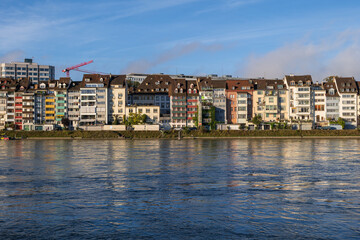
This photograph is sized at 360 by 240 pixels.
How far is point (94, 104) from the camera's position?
156 m

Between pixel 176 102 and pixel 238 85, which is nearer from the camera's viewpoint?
pixel 176 102

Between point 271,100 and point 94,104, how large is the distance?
61035 millimetres

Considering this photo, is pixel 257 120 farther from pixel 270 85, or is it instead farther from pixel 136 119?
pixel 136 119

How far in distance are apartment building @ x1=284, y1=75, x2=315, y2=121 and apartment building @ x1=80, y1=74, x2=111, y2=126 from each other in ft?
209

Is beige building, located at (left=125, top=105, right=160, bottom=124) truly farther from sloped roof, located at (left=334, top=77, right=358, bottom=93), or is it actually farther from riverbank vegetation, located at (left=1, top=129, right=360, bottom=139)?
sloped roof, located at (left=334, top=77, right=358, bottom=93)

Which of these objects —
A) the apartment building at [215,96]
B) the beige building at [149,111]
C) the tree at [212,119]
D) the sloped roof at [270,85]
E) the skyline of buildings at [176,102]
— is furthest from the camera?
the sloped roof at [270,85]

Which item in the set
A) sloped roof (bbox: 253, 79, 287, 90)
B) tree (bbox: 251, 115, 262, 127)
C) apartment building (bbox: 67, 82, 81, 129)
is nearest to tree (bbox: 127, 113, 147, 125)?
apartment building (bbox: 67, 82, 81, 129)

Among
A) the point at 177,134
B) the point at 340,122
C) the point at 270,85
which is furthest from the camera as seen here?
the point at 270,85

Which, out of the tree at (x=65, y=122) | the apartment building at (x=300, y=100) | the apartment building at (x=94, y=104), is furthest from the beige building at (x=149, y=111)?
→ the apartment building at (x=300, y=100)

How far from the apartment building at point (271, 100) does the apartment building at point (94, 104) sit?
52.0 meters

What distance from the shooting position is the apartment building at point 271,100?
158250mm

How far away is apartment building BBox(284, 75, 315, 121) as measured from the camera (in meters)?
A: 158

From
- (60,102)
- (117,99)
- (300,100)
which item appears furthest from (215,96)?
(60,102)

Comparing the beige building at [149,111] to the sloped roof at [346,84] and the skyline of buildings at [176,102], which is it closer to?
the skyline of buildings at [176,102]
